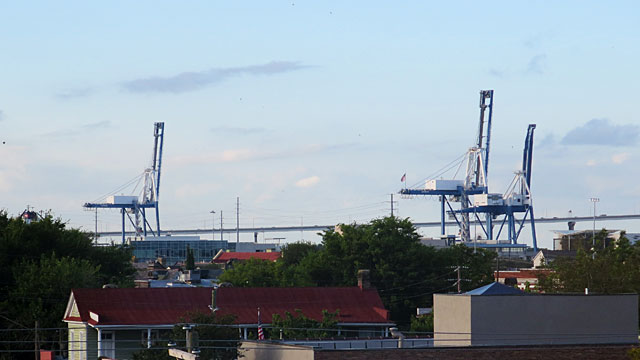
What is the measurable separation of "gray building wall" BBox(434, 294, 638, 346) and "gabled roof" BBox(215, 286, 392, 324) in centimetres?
1850

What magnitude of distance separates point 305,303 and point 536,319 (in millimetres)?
22603

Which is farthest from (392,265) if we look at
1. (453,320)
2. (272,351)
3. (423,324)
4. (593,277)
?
(272,351)

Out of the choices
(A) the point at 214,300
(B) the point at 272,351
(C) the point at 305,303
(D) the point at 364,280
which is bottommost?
(B) the point at 272,351

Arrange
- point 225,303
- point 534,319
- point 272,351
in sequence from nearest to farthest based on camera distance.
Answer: point 272,351 < point 534,319 < point 225,303

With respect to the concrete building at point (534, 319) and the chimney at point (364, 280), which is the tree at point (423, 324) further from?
the concrete building at point (534, 319)

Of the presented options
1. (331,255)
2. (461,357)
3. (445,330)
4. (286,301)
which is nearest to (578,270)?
(331,255)

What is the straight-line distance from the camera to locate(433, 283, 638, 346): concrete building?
1570 inches

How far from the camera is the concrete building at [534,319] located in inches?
1570

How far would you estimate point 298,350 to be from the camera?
34.4m

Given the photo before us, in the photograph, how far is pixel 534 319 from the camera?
133ft

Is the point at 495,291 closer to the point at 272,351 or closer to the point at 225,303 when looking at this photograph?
the point at 272,351

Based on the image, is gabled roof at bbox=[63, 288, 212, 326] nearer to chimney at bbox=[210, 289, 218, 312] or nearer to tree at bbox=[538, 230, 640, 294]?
chimney at bbox=[210, 289, 218, 312]

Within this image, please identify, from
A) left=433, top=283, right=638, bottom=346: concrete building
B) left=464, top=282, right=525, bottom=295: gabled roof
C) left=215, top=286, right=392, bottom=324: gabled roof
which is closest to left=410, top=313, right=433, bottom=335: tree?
left=215, top=286, right=392, bottom=324: gabled roof

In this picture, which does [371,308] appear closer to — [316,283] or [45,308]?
[45,308]
